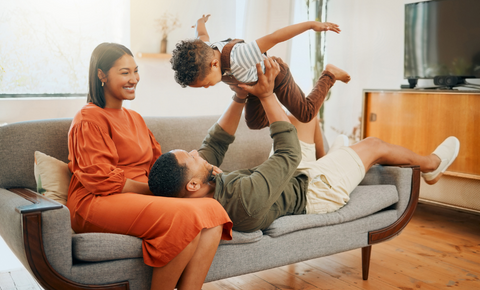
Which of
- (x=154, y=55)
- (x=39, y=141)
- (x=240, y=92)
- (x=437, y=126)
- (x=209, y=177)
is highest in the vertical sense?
(x=154, y=55)

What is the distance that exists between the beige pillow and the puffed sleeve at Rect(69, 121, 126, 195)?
119 millimetres

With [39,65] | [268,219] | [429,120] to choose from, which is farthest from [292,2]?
[268,219]

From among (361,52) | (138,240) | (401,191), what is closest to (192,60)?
(138,240)

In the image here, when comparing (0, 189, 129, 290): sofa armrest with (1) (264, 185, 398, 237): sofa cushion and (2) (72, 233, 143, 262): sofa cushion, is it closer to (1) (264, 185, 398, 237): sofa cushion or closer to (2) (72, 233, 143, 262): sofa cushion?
(2) (72, 233, 143, 262): sofa cushion

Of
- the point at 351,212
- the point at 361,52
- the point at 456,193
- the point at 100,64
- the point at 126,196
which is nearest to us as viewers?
the point at 126,196

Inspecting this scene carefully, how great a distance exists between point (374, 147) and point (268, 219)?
0.77 metres

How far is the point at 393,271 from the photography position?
2.33 metres

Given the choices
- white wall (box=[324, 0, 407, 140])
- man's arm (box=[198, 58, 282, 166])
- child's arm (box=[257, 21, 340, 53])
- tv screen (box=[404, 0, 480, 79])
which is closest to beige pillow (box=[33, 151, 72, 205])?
man's arm (box=[198, 58, 282, 166])

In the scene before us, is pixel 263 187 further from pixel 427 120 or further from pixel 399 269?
pixel 427 120

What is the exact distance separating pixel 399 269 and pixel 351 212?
0.62m

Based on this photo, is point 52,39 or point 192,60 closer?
point 192,60

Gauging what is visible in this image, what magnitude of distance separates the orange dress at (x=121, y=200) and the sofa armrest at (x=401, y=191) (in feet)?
3.22

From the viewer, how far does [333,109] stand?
15.1ft

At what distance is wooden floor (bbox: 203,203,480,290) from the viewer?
215 cm
